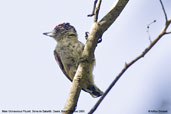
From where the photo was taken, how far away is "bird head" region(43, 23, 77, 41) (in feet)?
19.3

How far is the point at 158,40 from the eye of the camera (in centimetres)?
211

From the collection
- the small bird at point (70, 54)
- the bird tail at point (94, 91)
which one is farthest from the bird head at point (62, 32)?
the bird tail at point (94, 91)

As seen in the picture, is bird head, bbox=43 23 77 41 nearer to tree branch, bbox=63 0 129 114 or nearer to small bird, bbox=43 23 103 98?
small bird, bbox=43 23 103 98

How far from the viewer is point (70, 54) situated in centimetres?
542

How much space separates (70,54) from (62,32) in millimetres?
708

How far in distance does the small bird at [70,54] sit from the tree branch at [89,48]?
4.63 ft

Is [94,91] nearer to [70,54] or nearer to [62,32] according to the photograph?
[70,54]

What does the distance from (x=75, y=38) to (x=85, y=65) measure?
2.12m

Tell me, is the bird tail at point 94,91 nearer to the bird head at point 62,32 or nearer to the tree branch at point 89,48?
the bird head at point 62,32

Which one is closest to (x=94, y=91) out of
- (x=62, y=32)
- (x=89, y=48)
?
(x=62, y=32)

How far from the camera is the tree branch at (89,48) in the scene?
3.34 metres

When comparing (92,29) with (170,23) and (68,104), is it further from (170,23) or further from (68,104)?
(170,23)

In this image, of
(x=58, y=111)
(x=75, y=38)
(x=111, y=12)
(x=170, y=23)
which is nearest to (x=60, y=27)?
(x=75, y=38)

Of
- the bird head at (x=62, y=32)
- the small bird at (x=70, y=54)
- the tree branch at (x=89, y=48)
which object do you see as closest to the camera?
the tree branch at (x=89, y=48)
